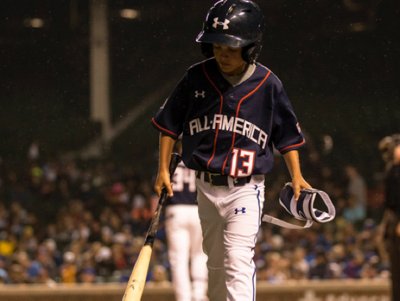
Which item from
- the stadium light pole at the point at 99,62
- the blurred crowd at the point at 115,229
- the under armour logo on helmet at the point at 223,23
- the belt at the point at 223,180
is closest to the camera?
the under armour logo on helmet at the point at 223,23

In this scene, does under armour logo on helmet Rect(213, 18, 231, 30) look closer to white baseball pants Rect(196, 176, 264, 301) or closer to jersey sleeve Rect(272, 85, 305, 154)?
jersey sleeve Rect(272, 85, 305, 154)

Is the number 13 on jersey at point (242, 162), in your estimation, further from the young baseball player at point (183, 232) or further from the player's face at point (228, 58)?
the young baseball player at point (183, 232)

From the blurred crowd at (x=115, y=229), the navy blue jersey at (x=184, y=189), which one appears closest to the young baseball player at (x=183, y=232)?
the navy blue jersey at (x=184, y=189)

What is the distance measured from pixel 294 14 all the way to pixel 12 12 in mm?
2886

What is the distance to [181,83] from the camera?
5.55 meters

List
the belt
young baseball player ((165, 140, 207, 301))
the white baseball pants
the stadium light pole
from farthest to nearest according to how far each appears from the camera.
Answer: the stadium light pole, young baseball player ((165, 140, 207, 301)), the belt, the white baseball pants

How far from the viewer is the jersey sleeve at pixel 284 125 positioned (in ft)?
18.0

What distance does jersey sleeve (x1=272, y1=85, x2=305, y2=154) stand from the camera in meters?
5.48

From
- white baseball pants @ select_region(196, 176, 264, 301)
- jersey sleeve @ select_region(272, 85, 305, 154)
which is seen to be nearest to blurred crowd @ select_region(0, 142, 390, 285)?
white baseball pants @ select_region(196, 176, 264, 301)

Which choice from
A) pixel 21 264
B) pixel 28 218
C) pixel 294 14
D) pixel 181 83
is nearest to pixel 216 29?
pixel 181 83

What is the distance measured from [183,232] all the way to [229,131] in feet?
9.96

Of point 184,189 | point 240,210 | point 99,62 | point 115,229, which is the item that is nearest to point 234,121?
point 240,210

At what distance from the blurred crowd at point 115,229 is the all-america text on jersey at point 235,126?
6.37m

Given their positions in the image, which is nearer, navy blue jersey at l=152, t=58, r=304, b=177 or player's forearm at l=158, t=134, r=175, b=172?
navy blue jersey at l=152, t=58, r=304, b=177
